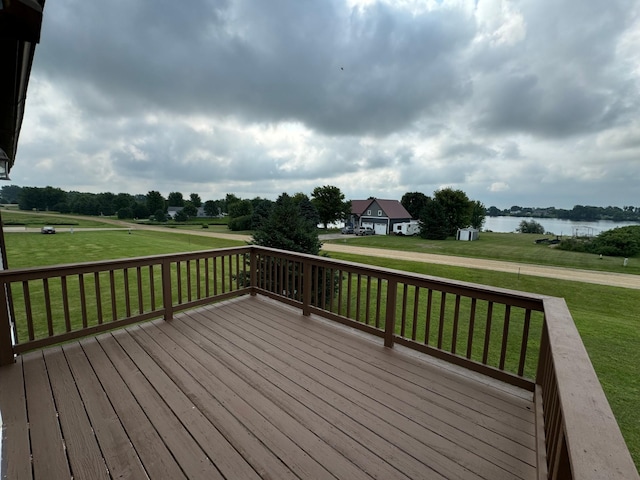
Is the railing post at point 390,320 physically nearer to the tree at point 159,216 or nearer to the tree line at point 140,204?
the tree line at point 140,204

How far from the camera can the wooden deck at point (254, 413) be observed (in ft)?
5.49

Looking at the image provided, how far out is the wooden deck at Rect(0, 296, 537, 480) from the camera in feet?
5.49

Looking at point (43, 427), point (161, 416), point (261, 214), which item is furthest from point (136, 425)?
point (261, 214)

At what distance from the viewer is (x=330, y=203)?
125 feet

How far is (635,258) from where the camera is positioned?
17.8 m

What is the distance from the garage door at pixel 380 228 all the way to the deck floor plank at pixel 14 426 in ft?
119

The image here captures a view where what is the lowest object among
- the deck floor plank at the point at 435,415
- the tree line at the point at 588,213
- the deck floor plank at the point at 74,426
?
the deck floor plank at the point at 435,415

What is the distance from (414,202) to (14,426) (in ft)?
154

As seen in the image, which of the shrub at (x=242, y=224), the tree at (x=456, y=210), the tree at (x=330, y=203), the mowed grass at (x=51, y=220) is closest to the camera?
the mowed grass at (x=51, y=220)

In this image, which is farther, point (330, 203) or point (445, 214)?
point (330, 203)

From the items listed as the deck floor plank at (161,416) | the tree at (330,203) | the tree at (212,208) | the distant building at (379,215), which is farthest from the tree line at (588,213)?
the tree at (212,208)

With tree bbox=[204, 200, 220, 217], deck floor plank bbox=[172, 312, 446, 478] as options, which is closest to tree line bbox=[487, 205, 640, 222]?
deck floor plank bbox=[172, 312, 446, 478]

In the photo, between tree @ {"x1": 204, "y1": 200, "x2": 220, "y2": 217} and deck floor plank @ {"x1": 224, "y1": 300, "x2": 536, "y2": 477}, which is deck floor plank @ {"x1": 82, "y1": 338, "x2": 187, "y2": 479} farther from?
tree @ {"x1": 204, "y1": 200, "x2": 220, "y2": 217}

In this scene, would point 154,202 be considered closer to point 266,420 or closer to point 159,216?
point 159,216
